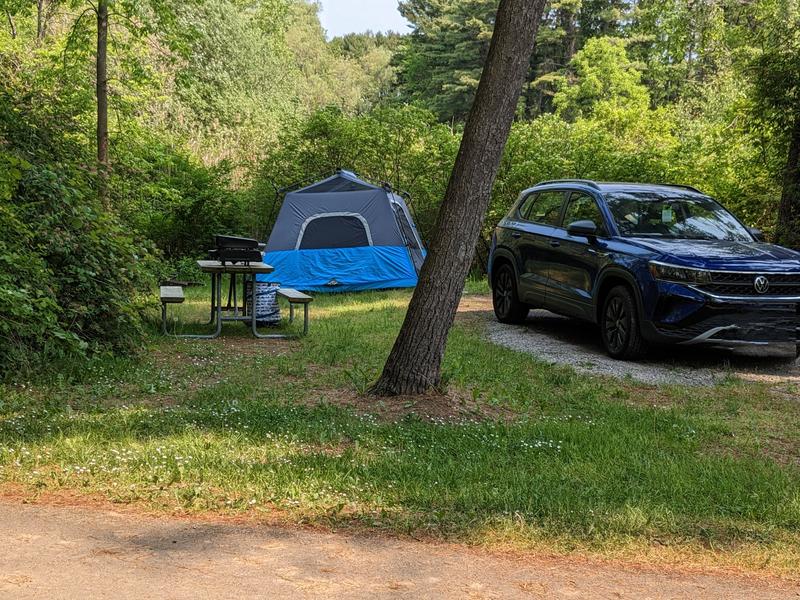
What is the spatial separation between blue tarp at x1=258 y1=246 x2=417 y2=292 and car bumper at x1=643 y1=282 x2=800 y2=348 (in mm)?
8040

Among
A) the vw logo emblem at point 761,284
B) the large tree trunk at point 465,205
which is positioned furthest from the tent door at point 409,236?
the large tree trunk at point 465,205

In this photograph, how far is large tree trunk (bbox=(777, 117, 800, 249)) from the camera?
14219mm

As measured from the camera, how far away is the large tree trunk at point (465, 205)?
267 inches

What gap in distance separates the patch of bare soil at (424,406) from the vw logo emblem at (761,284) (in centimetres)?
312

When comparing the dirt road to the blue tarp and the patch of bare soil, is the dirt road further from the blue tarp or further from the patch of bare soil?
the blue tarp

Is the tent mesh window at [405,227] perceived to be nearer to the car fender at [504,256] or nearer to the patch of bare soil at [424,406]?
the car fender at [504,256]

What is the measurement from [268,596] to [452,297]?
12.4ft

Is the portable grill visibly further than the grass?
Yes

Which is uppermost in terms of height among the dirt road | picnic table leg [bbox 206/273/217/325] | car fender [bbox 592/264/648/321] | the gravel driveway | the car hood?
the car hood

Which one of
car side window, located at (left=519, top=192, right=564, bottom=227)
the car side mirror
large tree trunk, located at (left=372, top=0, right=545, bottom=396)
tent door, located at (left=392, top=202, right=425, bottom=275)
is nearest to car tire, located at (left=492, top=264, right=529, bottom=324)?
car side window, located at (left=519, top=192, right=564, bottom=227)

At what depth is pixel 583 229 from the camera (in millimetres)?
9898

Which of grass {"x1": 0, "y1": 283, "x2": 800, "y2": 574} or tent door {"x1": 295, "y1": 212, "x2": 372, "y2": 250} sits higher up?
tent door {"x1": 295, "y1": 212, "x2": 372, "y2": 250}

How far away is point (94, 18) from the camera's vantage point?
519 inches

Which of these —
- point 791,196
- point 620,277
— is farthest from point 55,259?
point 791,196
